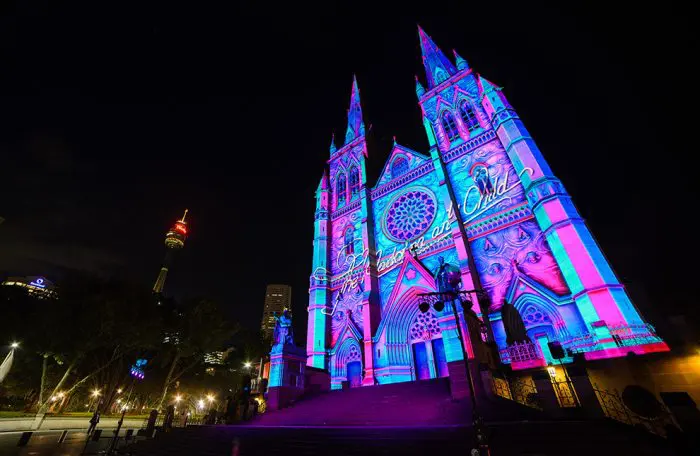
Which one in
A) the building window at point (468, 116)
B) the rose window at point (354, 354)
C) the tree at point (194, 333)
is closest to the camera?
the rose window at point (354, 354)

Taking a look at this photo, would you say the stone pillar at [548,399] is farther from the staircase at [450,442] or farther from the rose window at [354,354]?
the rose window at [354,354]

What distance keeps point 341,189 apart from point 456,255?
1528cm

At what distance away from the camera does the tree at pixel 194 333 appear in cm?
A: 2242

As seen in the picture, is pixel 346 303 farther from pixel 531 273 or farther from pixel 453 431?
pixel 453 431

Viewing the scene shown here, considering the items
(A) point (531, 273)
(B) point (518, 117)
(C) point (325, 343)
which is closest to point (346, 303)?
(C) point (325, 343)

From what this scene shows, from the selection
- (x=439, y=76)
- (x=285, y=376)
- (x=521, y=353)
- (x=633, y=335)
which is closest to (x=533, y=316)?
(x=521, y=353)

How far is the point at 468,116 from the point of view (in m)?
23.8

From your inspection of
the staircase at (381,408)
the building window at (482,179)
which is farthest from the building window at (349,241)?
the staircase at (381,408)

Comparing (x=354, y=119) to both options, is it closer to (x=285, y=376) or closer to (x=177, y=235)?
(x=285, y=376)

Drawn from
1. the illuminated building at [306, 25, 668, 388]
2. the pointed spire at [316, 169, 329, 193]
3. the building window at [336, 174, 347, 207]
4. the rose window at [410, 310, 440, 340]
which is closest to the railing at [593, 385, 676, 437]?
the illuminated building at [306, 25, 668, 388]

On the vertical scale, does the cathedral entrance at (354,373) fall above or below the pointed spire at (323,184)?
below

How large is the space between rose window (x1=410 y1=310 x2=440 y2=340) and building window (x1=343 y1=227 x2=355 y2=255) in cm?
867

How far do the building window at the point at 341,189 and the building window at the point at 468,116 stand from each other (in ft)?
41.7

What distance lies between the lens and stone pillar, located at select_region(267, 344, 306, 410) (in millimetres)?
14406
